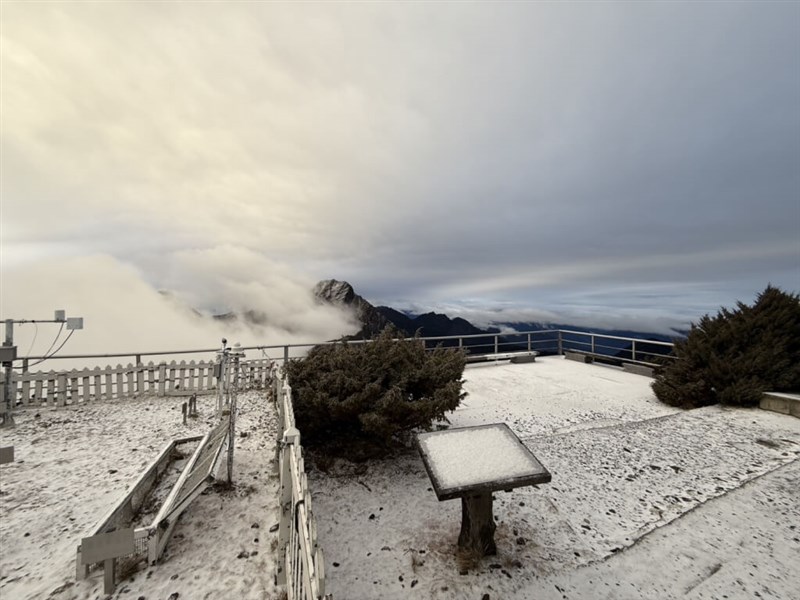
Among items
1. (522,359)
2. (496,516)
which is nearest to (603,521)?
(496,516)

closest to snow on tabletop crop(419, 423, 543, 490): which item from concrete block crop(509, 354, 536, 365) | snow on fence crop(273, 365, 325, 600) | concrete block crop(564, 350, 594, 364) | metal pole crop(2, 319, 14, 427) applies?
snow on fence crop(273, 365, 325, 600)

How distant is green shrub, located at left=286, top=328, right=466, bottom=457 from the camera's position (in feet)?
16.2

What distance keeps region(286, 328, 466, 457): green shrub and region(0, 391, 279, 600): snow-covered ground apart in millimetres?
1114

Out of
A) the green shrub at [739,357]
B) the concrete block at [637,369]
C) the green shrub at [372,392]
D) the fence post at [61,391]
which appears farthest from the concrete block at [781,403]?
the fence post at [61,391]

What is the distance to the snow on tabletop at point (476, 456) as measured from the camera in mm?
3275

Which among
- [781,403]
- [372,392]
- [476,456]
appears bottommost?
[781,403]

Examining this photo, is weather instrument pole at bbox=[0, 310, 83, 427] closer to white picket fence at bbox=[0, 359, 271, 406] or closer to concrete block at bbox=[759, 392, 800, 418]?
white picket fence at bbox=[0, 359, 271, 406]

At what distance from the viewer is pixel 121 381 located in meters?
9.28

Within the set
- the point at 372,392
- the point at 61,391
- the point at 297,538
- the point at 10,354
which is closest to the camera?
the point at 297,538

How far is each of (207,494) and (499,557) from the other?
3862mm

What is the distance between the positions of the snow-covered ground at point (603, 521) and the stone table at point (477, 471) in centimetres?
16

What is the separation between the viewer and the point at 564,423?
710cm

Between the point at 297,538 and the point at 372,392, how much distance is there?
8.62ft

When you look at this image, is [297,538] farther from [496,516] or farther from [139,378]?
[139,378]
